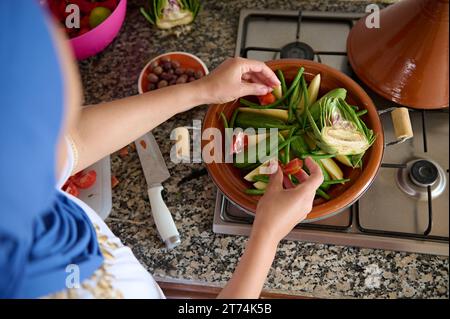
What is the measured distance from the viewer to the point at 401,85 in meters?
0.82

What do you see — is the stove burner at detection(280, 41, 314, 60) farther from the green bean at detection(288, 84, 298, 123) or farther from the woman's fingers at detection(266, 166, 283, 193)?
the woman's fingers at detection(266, 166, 283, 193)

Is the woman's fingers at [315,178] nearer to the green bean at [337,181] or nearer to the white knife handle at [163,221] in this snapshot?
the green bean at [337,181]

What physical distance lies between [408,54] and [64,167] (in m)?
0.61

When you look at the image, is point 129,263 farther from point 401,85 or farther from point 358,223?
point 401,85

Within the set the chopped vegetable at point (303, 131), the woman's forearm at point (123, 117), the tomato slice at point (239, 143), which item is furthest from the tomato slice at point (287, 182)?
the woman's forearm at point (123, 117)

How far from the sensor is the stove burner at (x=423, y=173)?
0.81 m

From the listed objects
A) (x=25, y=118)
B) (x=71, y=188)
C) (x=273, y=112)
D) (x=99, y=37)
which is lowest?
(x=71, y=188)

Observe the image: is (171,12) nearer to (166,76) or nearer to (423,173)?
(166,76)

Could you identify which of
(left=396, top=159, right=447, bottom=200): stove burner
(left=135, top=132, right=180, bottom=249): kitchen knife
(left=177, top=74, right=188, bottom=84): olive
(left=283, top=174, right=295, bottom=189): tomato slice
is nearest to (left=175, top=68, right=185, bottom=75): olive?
(left=177, top=74, right=188, bottom=84): olive

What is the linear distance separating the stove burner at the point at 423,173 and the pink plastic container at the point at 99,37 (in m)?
0.70

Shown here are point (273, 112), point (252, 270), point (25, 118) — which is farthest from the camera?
point (273, 112)

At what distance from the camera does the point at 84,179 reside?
88 centimetres

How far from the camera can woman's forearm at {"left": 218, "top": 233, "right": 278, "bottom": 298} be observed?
0.61 m

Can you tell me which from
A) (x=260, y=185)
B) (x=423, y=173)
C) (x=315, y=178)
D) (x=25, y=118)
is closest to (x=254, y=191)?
(x=260, y=185)
